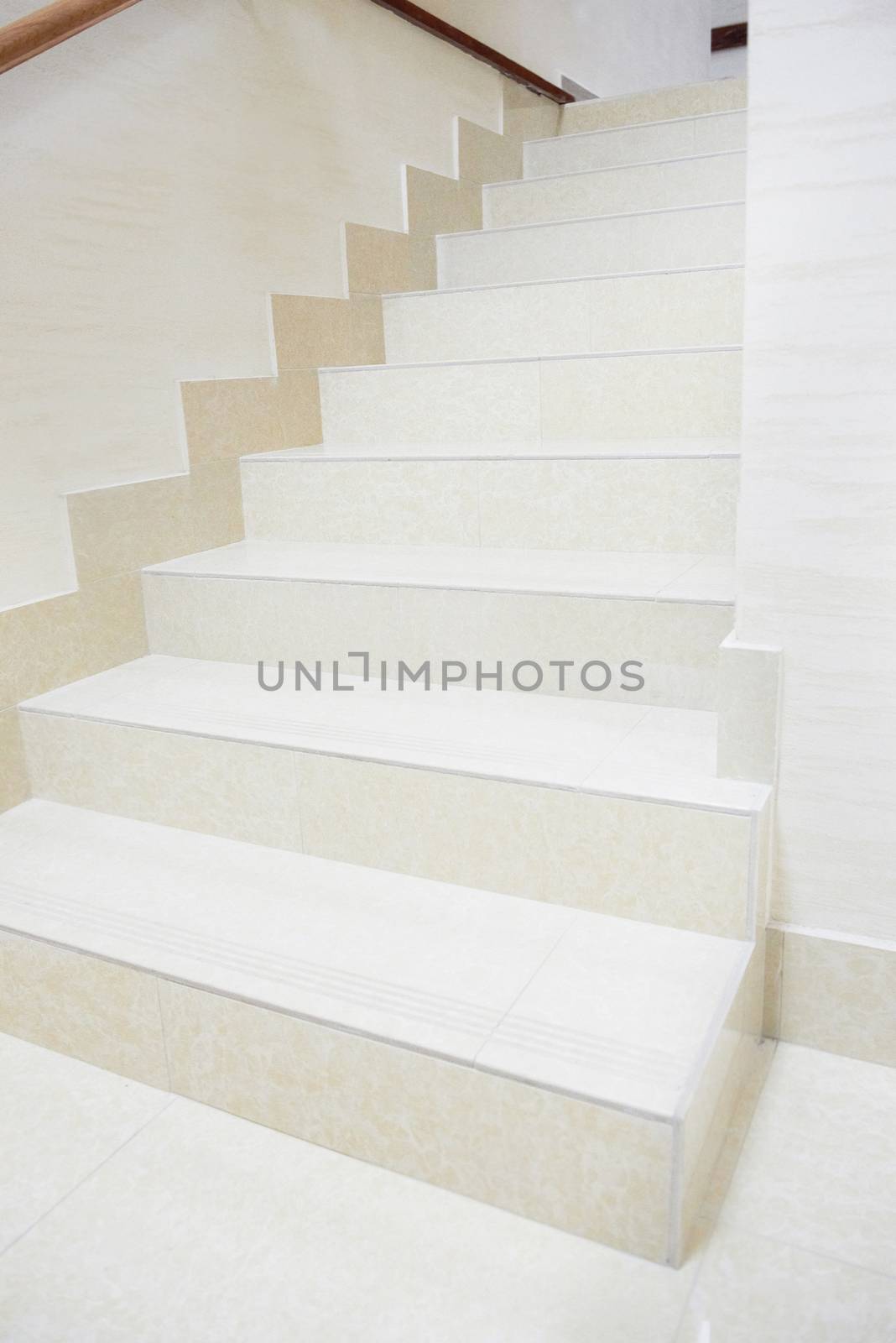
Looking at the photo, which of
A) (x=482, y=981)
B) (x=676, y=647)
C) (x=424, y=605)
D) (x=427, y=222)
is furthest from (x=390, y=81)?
(x=482, y=981)

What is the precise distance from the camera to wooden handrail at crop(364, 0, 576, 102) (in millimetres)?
2506

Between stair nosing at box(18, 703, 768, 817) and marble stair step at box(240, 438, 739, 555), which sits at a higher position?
marble stair step at box(240, 438, 739, 555)

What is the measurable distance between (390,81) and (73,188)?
3.86 feet

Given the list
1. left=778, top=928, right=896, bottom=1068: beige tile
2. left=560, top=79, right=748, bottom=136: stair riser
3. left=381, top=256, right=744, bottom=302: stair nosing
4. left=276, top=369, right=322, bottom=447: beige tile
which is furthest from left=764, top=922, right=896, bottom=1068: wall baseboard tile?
left=560, top=79, right=748, bottom=136: stair riser

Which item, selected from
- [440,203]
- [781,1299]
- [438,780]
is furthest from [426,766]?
[440,203]

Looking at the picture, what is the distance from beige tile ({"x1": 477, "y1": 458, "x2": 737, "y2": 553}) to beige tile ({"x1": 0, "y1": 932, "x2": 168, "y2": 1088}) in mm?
936

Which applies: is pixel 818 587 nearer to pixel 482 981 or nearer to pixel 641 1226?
pixel 482 981

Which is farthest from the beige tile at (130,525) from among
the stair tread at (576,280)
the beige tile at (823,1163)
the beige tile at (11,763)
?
the beige tile at (823,1163)

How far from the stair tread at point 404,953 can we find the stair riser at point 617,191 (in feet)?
6.07

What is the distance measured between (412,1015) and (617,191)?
7.43 ft

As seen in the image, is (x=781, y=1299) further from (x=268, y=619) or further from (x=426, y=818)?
(x=268, y=619)

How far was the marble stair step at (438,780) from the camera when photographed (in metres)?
1.17

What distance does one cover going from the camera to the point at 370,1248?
0.99 metres

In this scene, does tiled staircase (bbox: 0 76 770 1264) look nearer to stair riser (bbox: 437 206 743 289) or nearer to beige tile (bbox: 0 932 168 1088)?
beige tile (bbox: 0 932 168 1088)
